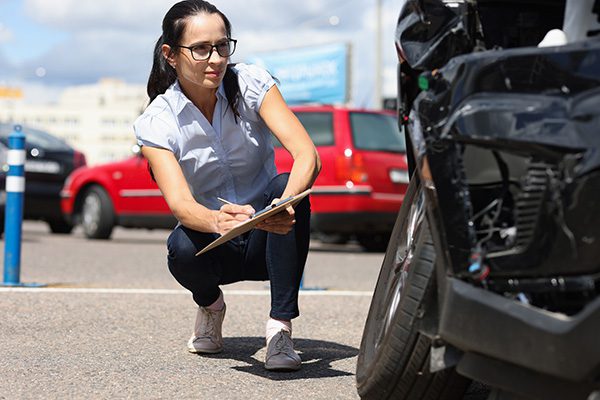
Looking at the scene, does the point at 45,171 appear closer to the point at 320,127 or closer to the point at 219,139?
the point at 320,127

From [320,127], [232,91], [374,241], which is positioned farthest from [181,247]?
[374,241]

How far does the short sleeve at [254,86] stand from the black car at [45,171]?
34.6ft

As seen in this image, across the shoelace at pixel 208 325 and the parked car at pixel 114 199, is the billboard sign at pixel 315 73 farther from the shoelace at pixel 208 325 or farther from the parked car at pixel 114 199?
the shoelace at pixel 208 325

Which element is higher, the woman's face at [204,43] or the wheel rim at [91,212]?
the woman's face at [204,43]

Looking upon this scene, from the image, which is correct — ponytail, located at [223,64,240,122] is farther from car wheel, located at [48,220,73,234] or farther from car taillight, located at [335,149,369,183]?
car wheel, located at [48,220,73,234]

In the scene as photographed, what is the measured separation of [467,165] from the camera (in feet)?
8.42

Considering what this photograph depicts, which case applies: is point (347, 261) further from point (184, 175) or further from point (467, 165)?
point (467, 165)

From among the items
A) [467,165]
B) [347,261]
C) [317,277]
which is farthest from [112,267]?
[467,165]

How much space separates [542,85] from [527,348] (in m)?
0.59

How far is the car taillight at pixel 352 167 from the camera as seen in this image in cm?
1190

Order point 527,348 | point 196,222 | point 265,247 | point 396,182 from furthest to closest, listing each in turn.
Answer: point 396,182
point 265,247
point 196,222
point 527,348

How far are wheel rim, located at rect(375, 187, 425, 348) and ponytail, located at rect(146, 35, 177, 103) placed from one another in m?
1.42

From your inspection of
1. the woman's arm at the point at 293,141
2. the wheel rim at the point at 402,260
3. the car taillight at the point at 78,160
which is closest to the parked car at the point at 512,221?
the wheel rim at the point at 402,260

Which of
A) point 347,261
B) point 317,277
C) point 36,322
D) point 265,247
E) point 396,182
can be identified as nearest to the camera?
point 265,247
